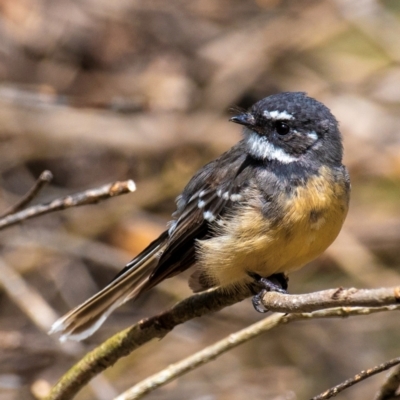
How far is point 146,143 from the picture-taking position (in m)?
7.71

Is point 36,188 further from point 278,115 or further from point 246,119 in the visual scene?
point 278,115

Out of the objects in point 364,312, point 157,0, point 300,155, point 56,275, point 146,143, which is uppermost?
point 157,0

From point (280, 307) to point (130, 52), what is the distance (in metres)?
6.07

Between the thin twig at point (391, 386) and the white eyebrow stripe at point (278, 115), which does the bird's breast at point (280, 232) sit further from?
the thin twig at point (391, 386)

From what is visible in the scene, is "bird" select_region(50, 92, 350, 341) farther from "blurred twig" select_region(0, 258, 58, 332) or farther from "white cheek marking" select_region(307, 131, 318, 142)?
"blurred twig" select_region(0, 258, 58, 332)

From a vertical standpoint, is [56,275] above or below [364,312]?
above

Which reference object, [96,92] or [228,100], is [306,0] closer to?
[228,100]

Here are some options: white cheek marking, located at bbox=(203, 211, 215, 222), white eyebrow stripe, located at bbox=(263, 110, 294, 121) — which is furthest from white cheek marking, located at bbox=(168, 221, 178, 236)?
white eyebrow stripe, located at bbox=(263, 110, 294, 121)

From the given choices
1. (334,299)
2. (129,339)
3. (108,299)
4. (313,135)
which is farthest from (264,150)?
(334,299)

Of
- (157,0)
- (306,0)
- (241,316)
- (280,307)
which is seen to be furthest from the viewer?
(157,0)

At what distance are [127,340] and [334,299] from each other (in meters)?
1.59

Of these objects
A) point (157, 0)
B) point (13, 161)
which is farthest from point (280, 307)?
point (157, 0)

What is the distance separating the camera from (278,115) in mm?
4473

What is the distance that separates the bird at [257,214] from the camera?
4082 mm
